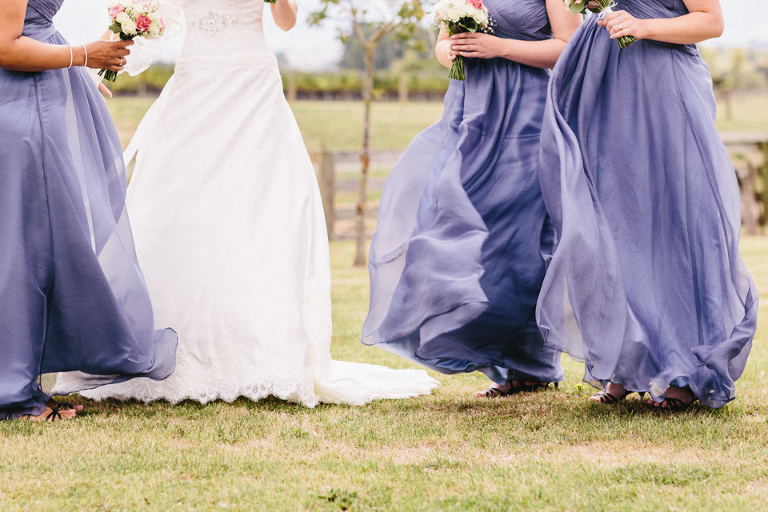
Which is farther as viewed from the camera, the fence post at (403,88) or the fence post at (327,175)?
the fence post at (403,88)

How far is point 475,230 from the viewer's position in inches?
132

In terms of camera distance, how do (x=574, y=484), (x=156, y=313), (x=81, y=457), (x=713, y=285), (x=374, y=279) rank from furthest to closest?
(x=156, y=313), (x=374, y=279), (x=713, y=285), (x=81, y=457), (x=574, y=484)

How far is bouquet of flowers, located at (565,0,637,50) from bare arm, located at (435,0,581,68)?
0.20 metres

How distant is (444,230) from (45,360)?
5.90 ft

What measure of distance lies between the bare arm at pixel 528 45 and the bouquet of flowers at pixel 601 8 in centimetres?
20

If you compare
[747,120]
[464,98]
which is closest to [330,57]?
[747,120]

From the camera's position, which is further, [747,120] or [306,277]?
[747,120]

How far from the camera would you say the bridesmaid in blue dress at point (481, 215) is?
3.33 meters

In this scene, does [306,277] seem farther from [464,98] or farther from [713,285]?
[713,285]

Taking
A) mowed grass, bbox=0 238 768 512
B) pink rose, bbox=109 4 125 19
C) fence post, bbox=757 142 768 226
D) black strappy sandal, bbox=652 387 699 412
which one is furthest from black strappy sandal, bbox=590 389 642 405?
fence post, bbox=757 142 768 226

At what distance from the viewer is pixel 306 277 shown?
3.82 m

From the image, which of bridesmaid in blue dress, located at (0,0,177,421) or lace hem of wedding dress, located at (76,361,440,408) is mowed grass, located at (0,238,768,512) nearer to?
lace hem of wedding dress, located at (76,361,440,408)

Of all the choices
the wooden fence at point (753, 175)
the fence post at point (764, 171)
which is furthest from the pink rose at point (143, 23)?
the fence post at point (764, 171)

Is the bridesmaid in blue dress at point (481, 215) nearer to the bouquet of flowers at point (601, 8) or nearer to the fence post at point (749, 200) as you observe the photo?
the bouquet of flowers at point (601, 8)
